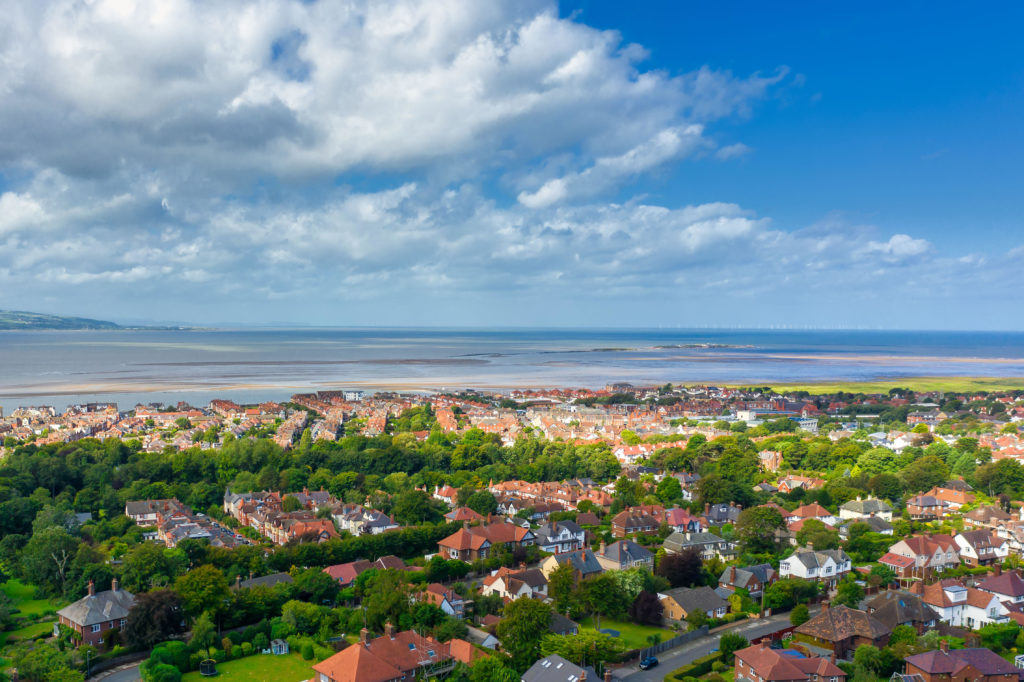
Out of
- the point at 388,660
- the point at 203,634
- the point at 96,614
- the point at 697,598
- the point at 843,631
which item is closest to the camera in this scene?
the point at 388,660

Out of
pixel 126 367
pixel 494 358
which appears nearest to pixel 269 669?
pixel 126 367

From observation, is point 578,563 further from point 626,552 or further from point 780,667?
point 780,667

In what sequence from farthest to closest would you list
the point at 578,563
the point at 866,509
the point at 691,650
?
1. the point at 866,509
2. the point at 578,563
3. the point at 691,650

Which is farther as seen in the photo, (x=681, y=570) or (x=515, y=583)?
(x=681, y=570)

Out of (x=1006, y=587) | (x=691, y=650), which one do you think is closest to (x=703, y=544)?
(x=691, y=650)

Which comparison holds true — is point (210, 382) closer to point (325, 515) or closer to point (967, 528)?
point (325, 515)

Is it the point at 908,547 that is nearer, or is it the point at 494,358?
the point at 908,547

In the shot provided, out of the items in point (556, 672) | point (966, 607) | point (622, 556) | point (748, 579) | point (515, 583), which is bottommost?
point (966, 607)

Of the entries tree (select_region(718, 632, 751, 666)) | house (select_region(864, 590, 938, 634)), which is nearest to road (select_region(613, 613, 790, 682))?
tree (select_region(718, 632, 751, 666))
